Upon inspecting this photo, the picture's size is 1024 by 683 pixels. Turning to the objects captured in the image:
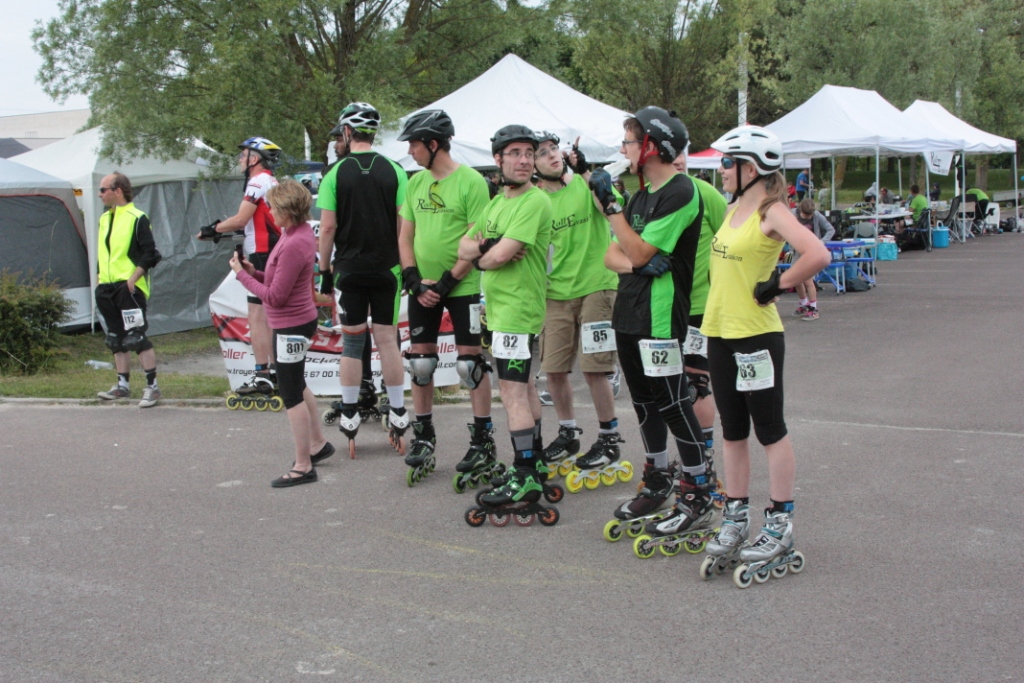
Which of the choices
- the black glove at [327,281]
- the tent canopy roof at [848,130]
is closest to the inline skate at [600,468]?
the black glove at [327,281]

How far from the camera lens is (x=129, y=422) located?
8031mm

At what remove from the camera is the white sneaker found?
28.0ft

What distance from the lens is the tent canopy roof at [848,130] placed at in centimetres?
2136

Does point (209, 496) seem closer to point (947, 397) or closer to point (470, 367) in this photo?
point (470, 367)

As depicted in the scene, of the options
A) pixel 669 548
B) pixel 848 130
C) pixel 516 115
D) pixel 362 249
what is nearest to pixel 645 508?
pixel 669 548

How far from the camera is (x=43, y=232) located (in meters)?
12.7

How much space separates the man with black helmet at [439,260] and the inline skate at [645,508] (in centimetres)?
123

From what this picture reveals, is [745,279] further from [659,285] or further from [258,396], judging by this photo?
[258,396]

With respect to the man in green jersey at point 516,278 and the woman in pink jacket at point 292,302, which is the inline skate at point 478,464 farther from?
the woman in pink jacket at point 292,302

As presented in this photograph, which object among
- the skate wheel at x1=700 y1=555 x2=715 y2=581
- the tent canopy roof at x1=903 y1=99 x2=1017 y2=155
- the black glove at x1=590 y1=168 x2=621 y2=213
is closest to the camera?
the skate wheel at x1=700 y1=555 x2=715 y2=581

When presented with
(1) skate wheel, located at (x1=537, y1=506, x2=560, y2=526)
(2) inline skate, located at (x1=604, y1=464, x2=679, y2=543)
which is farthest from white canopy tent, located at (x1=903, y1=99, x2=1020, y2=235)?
(1) skate wheel, located at (x1=537, y1=506, x2=560, y2=526)

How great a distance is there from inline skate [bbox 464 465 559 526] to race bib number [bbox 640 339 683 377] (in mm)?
900

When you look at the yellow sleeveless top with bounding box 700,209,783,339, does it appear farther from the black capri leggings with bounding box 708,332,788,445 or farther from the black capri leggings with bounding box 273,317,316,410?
the black capri leggings with bounding box 273,317,316,410

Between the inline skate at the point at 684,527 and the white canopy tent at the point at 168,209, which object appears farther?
the white canopy tent at the point at 168,209
